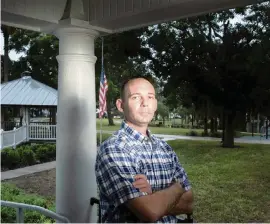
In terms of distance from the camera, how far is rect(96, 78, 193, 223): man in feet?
2.33

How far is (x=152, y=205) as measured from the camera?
708mm

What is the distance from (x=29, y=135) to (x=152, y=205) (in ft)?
12.7

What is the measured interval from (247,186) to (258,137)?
414 millimetres

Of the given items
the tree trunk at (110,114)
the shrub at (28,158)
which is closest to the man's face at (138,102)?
the tree trunk at (110,114)

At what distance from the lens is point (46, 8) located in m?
1.48

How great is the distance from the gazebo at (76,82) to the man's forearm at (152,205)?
2.82 feet

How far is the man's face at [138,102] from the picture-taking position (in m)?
0.80

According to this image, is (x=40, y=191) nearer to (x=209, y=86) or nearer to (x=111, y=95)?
(x=111, y=95)

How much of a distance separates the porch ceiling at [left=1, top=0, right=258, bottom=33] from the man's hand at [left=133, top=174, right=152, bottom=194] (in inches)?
29.9

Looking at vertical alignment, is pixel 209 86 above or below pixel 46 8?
below

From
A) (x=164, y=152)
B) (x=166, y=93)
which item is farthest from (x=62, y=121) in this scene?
(x=166, y=93)

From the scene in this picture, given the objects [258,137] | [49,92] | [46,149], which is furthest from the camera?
[46,149]

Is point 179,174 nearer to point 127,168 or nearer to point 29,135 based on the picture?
point 127,168

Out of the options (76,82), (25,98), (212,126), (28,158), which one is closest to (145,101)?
(76,82)
